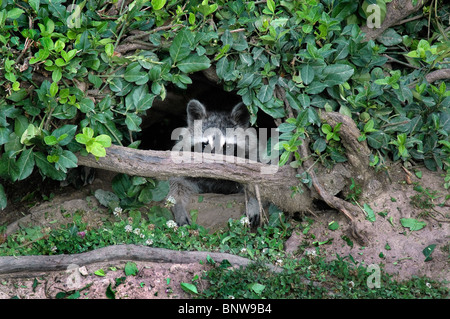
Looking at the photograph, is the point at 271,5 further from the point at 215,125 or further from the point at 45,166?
the point at 45,166

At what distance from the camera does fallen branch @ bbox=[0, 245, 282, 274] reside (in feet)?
12.9

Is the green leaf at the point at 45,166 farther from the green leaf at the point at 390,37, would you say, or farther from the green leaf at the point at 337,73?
the green leaf at the point at 390,37

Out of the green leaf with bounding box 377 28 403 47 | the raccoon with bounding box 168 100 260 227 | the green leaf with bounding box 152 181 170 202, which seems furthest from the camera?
the raccoon with bounding box 168 100 260 227

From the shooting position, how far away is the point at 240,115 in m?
6.07

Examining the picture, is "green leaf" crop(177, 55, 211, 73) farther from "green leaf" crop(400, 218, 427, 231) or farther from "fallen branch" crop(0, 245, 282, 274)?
"green leaf" crop(400, 218, 427, 231)

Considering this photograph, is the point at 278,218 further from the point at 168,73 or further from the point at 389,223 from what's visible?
the point at 168,73

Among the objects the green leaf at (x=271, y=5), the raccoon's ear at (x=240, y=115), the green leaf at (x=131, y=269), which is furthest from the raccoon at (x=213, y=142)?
the green leaf at (x=131, y=269)

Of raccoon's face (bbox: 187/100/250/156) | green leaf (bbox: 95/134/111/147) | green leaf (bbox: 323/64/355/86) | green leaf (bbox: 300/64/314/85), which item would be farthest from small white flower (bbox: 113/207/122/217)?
green leaf (bbox: 323/64/355/86)

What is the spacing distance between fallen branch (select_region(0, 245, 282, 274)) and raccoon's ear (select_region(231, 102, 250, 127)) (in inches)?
86.9

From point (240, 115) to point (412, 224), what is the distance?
2506 mm

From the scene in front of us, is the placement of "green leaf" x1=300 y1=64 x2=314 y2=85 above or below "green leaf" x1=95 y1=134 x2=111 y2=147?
above

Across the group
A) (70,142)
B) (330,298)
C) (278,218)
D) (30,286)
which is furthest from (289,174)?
(30,286)

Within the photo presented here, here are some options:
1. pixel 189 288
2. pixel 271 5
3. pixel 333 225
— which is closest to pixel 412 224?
pixel 333 225

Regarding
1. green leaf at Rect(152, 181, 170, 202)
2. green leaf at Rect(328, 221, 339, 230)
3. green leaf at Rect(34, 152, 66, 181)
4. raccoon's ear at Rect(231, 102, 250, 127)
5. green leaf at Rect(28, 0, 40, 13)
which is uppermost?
green leaf at Rect(28, 0, 40, 13)
